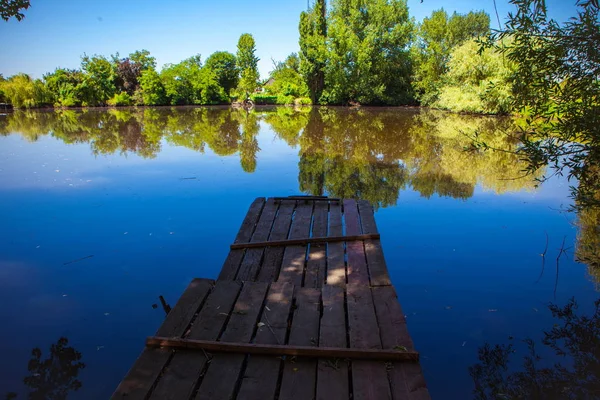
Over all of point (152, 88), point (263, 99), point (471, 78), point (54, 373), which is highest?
point (152, 88)

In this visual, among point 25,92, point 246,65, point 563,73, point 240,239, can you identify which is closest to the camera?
point 563,73

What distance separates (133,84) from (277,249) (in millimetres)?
47845

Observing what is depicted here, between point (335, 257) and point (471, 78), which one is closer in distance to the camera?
point (335, 257)

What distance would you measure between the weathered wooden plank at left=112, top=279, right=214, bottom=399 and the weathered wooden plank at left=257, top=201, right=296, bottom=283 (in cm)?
87

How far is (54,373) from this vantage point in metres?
3.49

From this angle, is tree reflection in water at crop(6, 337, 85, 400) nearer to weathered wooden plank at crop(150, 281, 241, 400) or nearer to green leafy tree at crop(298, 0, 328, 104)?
weathered wooden plank at crop(150, 281, 241, 400)

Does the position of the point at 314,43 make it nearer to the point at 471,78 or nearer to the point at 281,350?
Answer: the point at 471,78

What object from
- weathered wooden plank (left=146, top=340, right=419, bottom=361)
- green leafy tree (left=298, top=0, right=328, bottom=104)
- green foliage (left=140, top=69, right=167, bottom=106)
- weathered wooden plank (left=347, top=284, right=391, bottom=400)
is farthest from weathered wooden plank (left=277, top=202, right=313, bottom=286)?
A: green foliage (left=140, top=69, right=167, bottom=106)

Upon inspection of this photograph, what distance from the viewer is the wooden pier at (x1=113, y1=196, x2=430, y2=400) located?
9.18ft

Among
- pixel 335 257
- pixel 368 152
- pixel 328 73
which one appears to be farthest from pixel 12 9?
pixel 328 73

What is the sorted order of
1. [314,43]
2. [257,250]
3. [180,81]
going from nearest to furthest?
1. [257,250]
2. [314,43]
3. [180,81]

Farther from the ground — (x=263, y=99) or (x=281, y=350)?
(x=263, y=99)

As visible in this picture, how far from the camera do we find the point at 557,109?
15.6 ft

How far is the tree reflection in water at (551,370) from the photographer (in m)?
3.24
